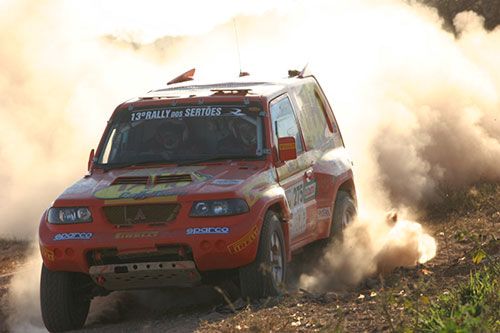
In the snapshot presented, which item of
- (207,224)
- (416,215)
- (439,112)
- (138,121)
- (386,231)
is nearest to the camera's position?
(207,224)

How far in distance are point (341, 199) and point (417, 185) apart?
4.34m

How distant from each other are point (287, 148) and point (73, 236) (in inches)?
73.6

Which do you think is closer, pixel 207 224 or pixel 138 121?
pixel 207 224

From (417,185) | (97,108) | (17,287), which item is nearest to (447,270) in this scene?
(17,287)

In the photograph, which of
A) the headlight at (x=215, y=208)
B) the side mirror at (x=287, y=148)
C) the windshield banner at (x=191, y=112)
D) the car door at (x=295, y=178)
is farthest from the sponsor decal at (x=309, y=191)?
the headlight at (x=215, y=208)

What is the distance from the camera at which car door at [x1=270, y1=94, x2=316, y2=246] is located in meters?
11.5

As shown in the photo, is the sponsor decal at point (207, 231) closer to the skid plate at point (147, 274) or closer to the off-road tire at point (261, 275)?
the skid plate at point (147, 274)

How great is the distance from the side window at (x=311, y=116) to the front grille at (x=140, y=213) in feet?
7.12

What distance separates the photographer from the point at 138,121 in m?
11.8

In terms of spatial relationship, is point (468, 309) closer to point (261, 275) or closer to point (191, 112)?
point (261, 275)

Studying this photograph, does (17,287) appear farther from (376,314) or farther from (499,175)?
(499,175)

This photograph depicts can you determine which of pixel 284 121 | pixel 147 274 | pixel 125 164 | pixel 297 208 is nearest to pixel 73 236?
pixel 147 274

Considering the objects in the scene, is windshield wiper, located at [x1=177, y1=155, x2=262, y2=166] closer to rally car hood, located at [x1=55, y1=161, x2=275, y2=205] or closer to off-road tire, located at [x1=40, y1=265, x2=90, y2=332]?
rally car hood, located at [x1=55, y1=161, x2=275, y2=205]

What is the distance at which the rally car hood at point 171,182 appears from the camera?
10586 mm
